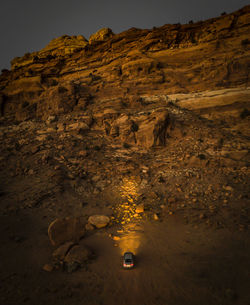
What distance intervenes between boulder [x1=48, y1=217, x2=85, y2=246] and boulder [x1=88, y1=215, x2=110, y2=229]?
1.07m

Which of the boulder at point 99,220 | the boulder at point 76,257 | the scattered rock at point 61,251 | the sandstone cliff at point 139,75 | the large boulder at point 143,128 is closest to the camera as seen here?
the boulder at point 76,257

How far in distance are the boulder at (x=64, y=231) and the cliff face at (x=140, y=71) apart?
53.9ft

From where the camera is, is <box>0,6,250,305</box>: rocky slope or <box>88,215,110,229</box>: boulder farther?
<box>88,215,110,229</box>: boulder

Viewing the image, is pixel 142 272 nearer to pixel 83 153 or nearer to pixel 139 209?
pixel 139 209

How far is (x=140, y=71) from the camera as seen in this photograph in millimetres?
24766

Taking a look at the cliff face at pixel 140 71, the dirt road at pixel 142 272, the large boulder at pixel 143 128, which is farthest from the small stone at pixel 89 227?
the cliff face at pixel 140 71

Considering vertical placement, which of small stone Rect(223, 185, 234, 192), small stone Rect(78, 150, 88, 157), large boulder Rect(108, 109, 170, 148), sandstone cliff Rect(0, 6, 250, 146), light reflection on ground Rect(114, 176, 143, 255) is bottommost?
light reflection on ground Rect(114, 176, 143, 255)

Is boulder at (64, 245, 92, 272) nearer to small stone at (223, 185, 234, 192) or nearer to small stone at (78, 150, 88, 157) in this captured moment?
small stone at (78, 150, 88, 157)

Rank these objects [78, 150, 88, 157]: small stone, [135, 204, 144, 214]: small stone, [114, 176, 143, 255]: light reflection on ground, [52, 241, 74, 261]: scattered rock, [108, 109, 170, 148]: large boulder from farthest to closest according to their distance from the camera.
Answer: [108, 109, 170, 148]: large boulder, [78, 150, 88, 157]: small stone, [135, 204, 144, 214]: small stone, [114, 176, 143, 255]: light reflection on ground, [52, 241, 74, 261]: scattered rock

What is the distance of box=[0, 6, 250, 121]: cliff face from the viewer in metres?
21.6

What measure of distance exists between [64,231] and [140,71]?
2518 centimetres

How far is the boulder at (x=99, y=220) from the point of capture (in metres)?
9.15

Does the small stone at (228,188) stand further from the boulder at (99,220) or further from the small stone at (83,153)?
the small stone at (83,153)

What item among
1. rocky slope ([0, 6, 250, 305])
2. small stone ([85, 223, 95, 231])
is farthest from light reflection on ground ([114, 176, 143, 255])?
small stone ([85, 223, 95, 231])
